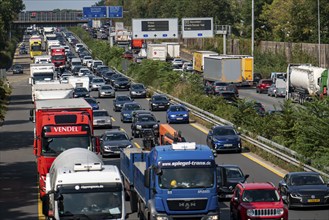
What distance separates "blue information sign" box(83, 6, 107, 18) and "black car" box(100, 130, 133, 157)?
107m

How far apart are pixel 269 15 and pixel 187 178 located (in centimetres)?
11814

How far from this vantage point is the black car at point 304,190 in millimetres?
32875

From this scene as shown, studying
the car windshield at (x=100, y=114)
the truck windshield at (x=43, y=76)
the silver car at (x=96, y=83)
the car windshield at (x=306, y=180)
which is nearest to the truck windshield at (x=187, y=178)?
the car windshield at (x=306, y=180)

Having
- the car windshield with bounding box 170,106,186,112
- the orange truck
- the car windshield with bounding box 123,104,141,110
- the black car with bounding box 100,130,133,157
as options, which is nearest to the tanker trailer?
the car windshield with bounding box 170,106,186,112

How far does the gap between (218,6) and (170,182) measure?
134125 millimetres

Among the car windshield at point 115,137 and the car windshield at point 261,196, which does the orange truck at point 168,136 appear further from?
the car windshield at point 261,196

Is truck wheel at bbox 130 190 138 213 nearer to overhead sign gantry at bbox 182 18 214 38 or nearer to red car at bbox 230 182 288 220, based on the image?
red car at bbox 230 182 288 220

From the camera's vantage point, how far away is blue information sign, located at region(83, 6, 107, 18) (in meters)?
156

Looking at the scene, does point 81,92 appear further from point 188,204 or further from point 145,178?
point 188,204

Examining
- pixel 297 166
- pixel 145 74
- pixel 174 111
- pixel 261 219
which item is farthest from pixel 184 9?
pixel 261 219

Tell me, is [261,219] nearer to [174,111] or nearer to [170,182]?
[170,182]

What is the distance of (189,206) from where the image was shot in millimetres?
27141

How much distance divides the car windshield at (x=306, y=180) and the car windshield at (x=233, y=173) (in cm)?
277

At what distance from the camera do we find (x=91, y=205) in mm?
24109
